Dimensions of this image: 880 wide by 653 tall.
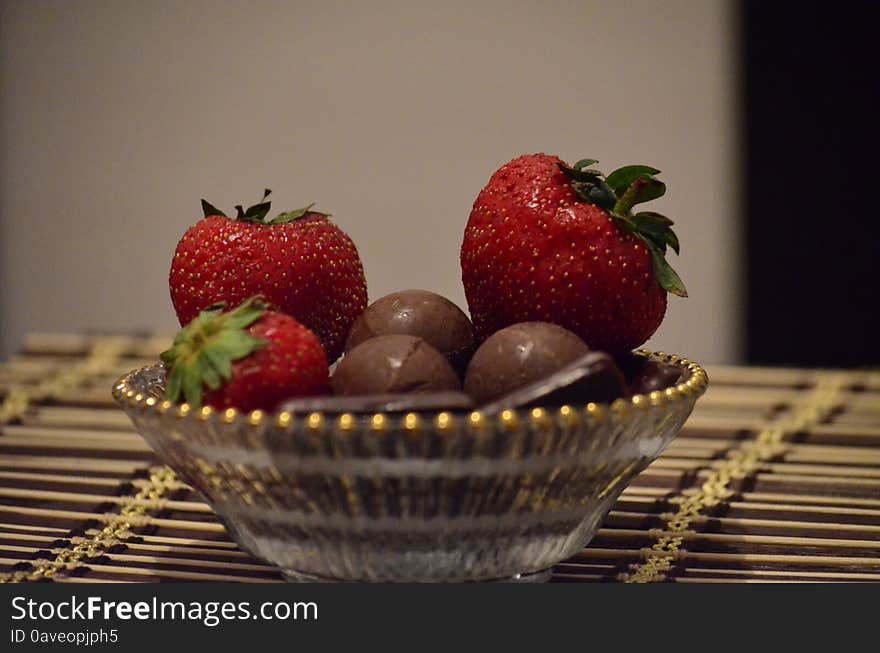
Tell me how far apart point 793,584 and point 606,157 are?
143 centimetres

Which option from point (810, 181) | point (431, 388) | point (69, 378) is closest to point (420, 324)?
point (431, 388)

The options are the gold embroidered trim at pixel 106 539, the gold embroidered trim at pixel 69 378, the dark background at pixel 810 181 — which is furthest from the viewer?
the dark background at pixel 810 181

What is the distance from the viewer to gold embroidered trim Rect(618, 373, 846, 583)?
594 millimetres

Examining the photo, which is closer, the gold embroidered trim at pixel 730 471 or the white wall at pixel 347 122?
the gold embroidered trim at pixel 730 471

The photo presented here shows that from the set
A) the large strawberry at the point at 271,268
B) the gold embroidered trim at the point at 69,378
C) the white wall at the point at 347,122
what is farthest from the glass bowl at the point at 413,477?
the white wall at the point at 347,122

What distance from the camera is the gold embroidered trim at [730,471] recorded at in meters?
0.59

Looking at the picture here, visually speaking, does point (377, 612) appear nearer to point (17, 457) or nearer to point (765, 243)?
point (17, 457)

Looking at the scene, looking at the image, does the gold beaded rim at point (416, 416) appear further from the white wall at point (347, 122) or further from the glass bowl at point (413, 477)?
the white wall at point (347, 122)

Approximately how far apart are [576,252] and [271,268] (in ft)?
0.60

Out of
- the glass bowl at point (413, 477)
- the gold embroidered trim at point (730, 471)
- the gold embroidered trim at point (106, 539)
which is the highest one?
the glass bowl at point (413, 477)

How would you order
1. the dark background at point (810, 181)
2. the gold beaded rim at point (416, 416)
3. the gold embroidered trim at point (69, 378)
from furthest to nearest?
the dark background at point (810, 181) → the gold embroidered trim at point (69, 378) → the gold beaded rim at point (416, 416)

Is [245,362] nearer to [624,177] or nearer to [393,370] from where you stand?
[393,370]

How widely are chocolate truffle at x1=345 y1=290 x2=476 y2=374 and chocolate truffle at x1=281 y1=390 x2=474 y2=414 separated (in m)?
0.12

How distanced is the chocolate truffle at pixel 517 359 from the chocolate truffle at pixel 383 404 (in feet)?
0.18
